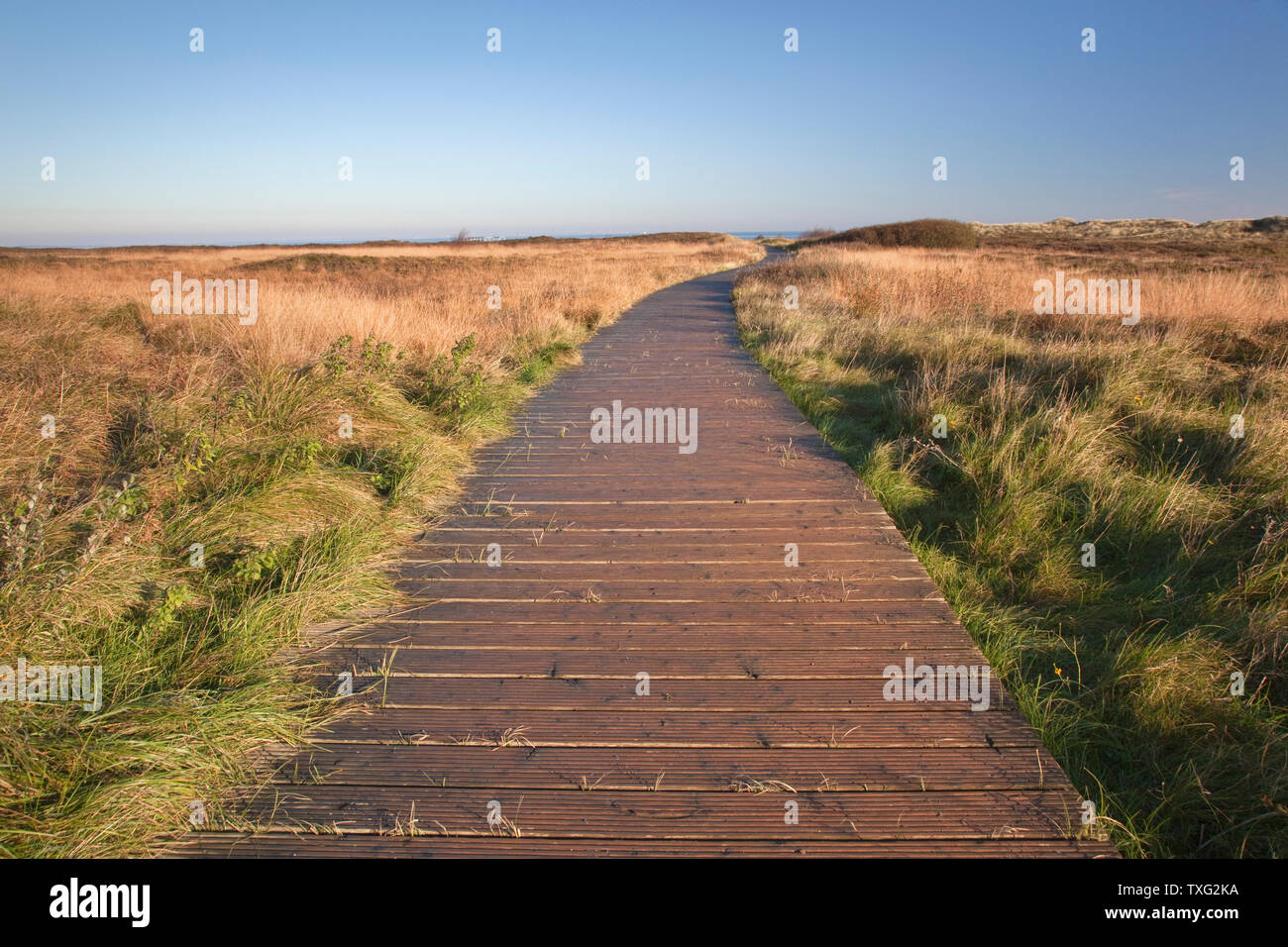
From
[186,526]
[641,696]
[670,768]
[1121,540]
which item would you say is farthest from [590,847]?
[1121,540]

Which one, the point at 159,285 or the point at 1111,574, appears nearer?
the point at 1111,574

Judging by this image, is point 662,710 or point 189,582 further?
point 189,582

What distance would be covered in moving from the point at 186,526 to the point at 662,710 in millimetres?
2590

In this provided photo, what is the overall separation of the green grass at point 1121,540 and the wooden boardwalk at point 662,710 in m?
0.41

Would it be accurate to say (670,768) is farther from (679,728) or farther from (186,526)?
(186,526)

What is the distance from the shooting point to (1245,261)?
25.2 meters

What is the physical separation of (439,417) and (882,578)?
424 cm

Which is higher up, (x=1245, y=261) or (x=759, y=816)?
(x=1245, y=261)

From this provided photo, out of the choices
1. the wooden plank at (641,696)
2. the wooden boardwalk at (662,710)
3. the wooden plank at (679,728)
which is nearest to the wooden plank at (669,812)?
the wooden boardwalk at (662,710)

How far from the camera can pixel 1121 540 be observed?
4129 millimetres

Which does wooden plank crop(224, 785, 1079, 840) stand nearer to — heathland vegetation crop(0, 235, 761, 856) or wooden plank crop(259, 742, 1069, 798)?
wooden plank crop(259, 742, 1069, 798)
